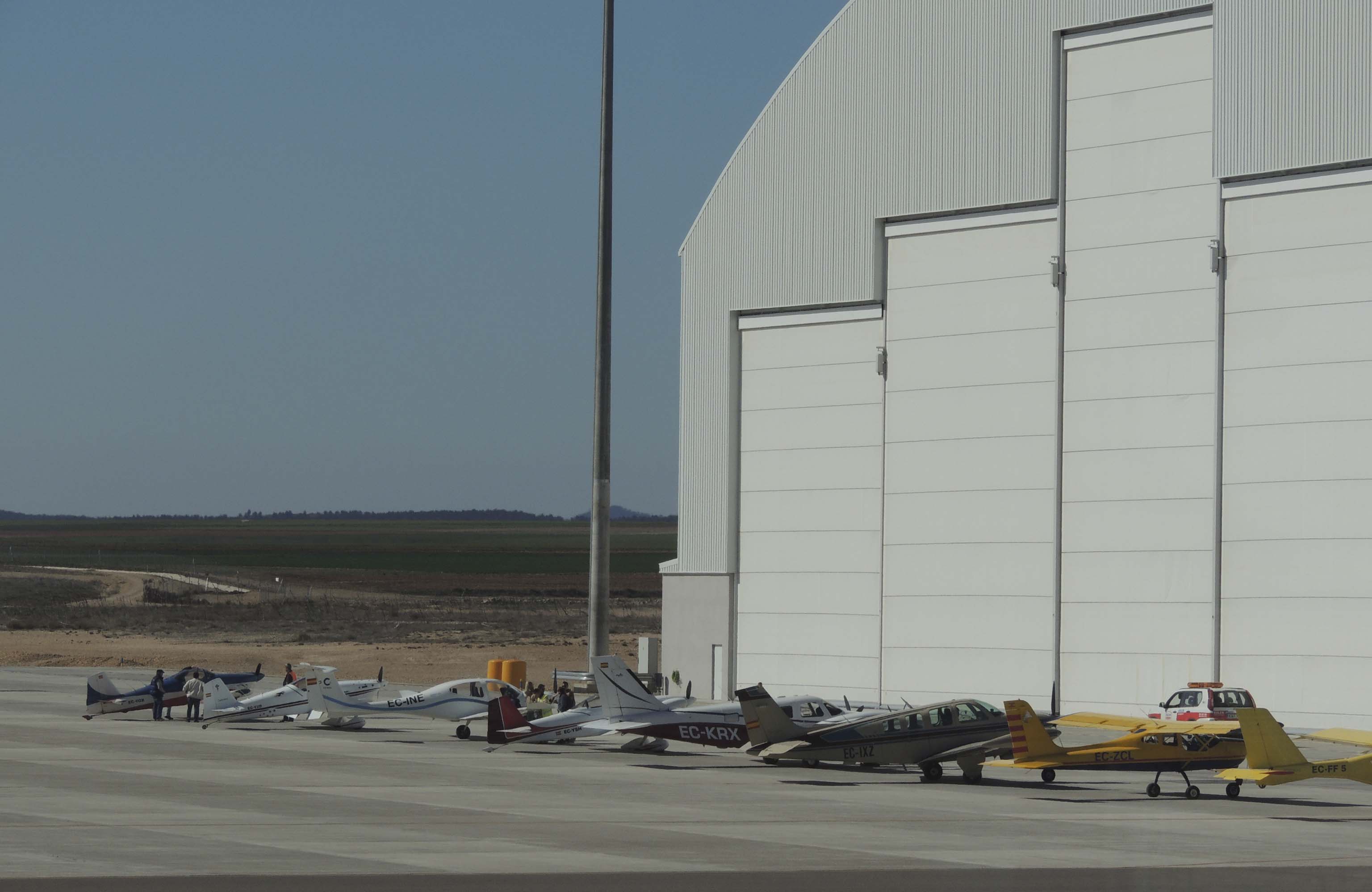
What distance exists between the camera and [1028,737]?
3312 centimetres

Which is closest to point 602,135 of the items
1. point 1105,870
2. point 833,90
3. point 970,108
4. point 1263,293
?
point 833,90

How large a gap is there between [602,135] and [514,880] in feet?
135

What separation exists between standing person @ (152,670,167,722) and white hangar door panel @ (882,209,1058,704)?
894 inches

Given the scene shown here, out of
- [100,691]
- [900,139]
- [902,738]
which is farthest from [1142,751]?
[100,691]

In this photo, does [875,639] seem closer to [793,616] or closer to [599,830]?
[793,616]

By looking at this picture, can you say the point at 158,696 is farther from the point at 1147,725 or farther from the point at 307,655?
the point at 307,655

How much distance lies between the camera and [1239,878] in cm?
2131

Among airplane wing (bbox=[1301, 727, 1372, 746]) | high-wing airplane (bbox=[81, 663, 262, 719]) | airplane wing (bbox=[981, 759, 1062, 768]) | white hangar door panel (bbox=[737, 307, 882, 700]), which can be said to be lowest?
high-wing airplane (bbox=[81, 663, 262, 719])

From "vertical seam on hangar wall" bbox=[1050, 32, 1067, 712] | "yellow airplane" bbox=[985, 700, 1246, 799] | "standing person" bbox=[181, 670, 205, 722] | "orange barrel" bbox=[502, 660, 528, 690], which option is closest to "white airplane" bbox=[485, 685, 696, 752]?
"yellow airplane" bbox=[985, 700, 1246, 799]

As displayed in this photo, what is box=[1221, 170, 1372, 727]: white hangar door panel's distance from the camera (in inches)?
1783

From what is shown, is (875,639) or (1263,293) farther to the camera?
(875,639)

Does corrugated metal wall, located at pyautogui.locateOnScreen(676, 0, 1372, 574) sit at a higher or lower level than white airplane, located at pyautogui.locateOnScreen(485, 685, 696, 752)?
higher

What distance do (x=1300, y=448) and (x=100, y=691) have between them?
117 feet

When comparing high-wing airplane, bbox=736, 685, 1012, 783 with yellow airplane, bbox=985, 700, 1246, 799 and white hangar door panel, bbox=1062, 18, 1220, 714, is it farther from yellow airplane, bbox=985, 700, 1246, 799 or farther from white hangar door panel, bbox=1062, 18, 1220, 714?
white hangar door panel, bbox=1062, 18, 1220, 714
